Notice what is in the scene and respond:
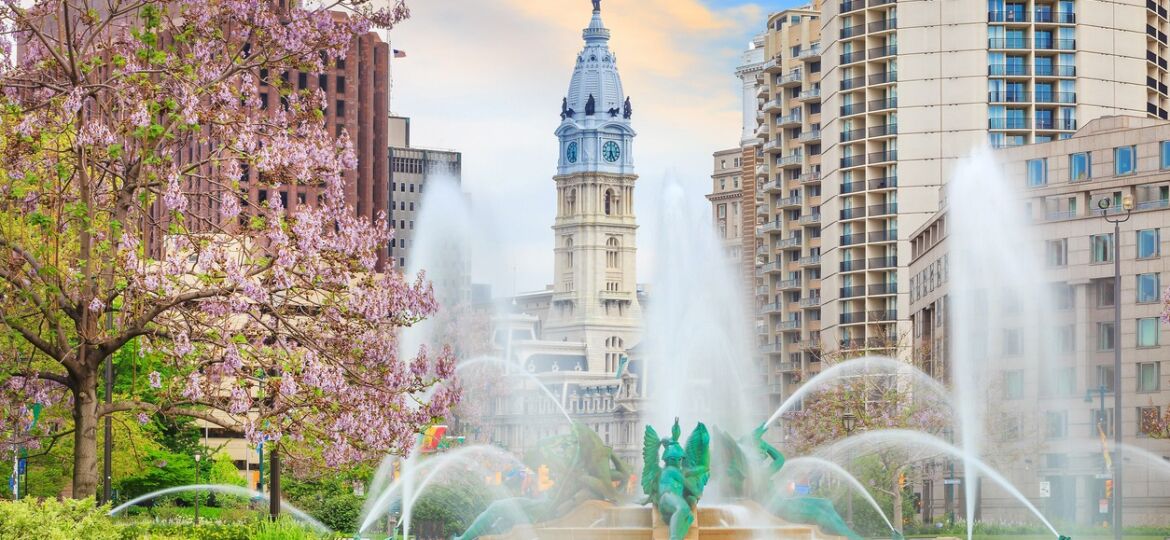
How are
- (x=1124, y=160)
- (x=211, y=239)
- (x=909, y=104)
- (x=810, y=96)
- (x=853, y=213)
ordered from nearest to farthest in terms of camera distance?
(x=211, y=239) → (x=1124, y=160) → (x=909, y=104) → (x=853, y=213) → (x=810, y=96)

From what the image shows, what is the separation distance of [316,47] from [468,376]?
3975 inches

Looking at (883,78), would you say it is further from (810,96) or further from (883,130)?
(810,96)

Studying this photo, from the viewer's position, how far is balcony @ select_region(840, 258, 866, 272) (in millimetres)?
119750

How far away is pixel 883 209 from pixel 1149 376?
41.3 metres

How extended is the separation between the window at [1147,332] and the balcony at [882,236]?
1540 inches

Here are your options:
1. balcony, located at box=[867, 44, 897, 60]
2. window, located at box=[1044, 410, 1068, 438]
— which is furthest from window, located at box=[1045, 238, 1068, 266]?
balcony, located at box=[867, 44, 897, 60]

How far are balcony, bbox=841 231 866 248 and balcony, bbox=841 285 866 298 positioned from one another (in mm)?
2927

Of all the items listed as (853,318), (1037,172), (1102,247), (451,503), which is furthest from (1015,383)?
(853,318)

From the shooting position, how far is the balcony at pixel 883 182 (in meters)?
118

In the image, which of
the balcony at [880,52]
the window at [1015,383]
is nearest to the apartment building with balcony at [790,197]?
the balcony at [880,52]

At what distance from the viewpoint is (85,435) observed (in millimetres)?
Answer: 24750

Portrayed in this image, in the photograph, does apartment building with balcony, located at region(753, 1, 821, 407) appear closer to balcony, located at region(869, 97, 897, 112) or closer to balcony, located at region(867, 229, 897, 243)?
balcony, located at region(867, 229, 897, 243)

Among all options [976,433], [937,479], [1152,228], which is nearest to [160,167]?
[976,433]

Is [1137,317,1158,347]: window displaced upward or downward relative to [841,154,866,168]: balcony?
downward
